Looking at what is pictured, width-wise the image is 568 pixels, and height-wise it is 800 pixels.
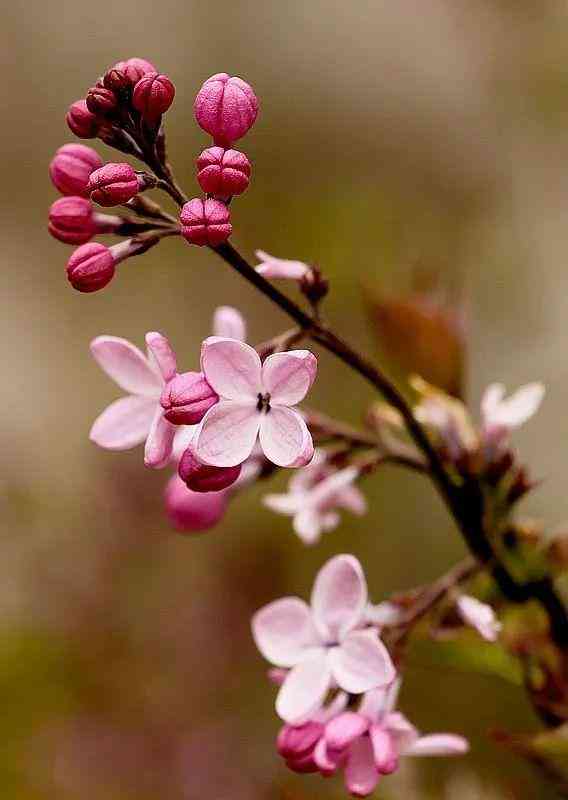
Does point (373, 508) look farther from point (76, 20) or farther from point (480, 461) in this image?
point (76, 20)

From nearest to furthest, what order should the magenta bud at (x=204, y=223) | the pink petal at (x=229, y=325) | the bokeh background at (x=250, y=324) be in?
the magenta bud at (x=204, y=223) < the pink petal at (x=229, y=325) < the bokeh background at (x=250, y=324)

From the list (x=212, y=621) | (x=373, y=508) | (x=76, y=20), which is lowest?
(x=373, y=508)

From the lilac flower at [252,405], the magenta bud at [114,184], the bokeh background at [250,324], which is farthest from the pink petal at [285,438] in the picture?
the bokeh background at [250,324]

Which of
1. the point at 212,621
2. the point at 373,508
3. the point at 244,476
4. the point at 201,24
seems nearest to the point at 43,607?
the point at 212,621

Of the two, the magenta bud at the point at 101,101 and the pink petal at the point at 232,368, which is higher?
the magenta bud at the point at 101,101

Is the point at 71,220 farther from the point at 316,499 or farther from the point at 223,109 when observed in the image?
the point at 316,499

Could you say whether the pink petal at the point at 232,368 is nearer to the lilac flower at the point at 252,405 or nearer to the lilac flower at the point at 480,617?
the lilac flower at the point at 252,405

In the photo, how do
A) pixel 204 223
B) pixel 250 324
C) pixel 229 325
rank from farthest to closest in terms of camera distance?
pixel 250 324 < pixel 229 325 < pixel 204 223

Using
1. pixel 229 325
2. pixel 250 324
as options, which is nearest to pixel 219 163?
pixel 229 325
